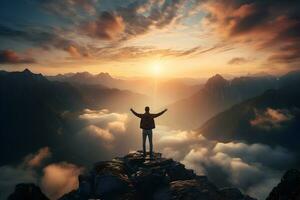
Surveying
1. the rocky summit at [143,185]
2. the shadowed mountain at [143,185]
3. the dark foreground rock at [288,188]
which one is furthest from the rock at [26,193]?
the dark foreground rock at [288,188]

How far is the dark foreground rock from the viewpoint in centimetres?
1910

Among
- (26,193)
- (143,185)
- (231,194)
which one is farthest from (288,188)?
(26,193)

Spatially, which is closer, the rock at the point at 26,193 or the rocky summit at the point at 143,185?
the rock at the point at 26,193

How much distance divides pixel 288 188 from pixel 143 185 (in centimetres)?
1388

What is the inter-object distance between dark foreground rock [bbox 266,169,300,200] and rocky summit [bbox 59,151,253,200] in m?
7.15

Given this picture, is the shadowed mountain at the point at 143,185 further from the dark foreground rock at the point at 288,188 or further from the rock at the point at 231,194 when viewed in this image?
the dark foreground rock at the point at 288,188

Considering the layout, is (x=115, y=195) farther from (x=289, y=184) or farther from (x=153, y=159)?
(x=289, y=184)

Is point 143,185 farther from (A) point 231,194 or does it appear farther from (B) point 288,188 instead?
(B) point 288,188

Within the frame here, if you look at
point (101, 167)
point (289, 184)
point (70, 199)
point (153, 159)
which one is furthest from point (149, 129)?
point (289, 184)

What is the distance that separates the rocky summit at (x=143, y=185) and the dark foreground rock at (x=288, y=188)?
7.15m

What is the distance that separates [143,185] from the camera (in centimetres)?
2945

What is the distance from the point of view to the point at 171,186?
1143 inches

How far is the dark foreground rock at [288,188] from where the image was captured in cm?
1910

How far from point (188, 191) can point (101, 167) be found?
11.2 meters
